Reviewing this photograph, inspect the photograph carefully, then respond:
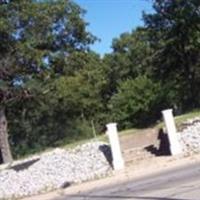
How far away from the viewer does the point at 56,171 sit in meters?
32.5

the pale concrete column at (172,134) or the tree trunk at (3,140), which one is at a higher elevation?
the tree trunk at (3,140)

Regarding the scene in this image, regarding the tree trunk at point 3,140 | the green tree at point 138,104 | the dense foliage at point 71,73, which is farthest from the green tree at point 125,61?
the tree trunk at point 3,140

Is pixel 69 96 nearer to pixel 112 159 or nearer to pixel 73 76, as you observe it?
pixel 73 76

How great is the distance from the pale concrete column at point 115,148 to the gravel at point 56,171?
19.5 inches

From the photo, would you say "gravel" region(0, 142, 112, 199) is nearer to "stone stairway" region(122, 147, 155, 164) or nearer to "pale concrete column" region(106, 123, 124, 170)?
"pale concrete column" region(106, 123, 124, 170)

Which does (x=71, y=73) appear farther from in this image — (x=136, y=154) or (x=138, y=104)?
(x=136, y=154)

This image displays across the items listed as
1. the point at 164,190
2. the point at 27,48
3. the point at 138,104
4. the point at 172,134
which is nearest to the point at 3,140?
the point at 27,48

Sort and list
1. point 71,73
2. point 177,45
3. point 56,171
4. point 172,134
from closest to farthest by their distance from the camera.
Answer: point 172,134, point 56,171, point 71,73, point 177,45

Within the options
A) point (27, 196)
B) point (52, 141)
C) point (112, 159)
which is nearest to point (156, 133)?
point (112, 159)

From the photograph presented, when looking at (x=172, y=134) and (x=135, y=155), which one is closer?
(x=172, y=134)

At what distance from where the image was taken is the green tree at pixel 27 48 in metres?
43.0

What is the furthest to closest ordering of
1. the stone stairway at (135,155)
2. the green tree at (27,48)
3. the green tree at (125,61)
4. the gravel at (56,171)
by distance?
1. the green tree at (125,61)
2. the green tree at (27,48)
3. the gravel at (56,171)
4. the stone stairway at (135,155)

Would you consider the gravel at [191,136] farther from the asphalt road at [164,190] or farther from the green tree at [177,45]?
the green tree at [177,45]

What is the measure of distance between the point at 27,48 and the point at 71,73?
245 inches
